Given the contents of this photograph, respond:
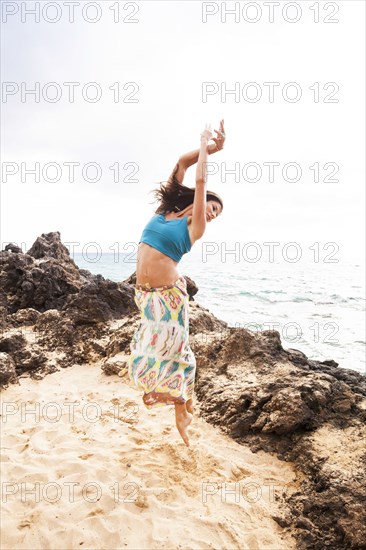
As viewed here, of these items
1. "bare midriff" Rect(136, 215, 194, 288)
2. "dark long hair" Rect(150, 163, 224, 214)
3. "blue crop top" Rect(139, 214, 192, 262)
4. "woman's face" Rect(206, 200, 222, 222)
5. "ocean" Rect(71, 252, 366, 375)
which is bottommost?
"ocean" Rect(71, 252, 366, 375)

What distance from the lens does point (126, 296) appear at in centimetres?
798

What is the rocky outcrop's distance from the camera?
309cm

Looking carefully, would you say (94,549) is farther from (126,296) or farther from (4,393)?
(126,296)

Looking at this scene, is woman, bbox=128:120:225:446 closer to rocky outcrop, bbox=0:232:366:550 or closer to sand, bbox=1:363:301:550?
sand, bbox=1:363:301:550

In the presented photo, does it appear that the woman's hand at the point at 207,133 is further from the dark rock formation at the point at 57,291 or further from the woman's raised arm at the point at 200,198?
the dark rock formation at the point at 57,291

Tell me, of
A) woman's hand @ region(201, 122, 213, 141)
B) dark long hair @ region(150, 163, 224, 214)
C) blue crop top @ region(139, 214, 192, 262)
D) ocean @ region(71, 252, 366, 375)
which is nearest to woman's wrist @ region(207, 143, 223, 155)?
woman's hand @ region(201, 122, 213, 141)

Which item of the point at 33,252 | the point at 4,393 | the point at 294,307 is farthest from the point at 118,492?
the point at 294,307

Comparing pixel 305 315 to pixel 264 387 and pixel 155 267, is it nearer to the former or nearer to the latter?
pixel 264 387

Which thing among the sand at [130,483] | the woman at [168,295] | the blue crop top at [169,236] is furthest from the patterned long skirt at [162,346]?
the sand at [130,483]

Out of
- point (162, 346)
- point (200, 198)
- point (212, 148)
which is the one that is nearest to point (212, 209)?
point (200, 198)

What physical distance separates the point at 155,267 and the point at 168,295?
0.25 metres

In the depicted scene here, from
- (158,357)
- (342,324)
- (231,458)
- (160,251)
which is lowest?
(342,324)

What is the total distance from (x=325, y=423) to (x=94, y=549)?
2.55 meters

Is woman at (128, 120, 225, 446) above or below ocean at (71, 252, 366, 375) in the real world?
above
